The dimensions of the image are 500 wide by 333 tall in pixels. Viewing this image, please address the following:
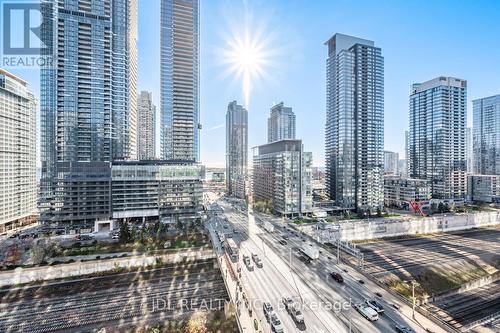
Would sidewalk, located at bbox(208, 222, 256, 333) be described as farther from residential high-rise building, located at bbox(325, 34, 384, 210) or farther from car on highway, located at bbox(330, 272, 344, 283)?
residential high-rise building, located at bbox(325, 34, 384, 210)

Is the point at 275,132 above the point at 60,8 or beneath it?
beneath

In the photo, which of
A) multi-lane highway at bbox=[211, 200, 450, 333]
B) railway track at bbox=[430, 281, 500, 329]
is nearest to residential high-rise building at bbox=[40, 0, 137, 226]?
multi-lane highway at bbox=[211, 200, 450, 333]

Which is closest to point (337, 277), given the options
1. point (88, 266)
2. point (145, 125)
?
point (88, 266)

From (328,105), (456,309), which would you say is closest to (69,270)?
(456,309)

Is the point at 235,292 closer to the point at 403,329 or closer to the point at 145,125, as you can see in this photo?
the point at 403,329

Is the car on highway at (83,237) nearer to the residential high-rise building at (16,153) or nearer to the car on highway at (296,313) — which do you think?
the residential high-rise building at (16,153)

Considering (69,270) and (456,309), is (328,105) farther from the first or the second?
(69,270)
